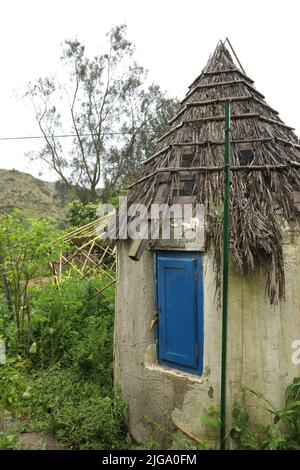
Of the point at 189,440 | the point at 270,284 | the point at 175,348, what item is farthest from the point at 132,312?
the point at 270,284

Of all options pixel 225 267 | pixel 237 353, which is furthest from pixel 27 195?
pixel 225 267

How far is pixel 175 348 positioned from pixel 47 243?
344 cm

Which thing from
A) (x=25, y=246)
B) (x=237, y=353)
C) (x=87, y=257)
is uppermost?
(x=25, y=246)

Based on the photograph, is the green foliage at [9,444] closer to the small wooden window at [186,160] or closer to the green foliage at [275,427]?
the green foliage at [275,427]

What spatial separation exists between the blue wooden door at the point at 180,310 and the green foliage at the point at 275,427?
73 cm

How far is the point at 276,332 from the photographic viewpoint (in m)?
4.34

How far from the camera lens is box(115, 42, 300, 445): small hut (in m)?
4.34

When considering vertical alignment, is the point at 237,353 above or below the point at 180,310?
below

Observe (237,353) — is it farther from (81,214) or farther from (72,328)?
(81,214)

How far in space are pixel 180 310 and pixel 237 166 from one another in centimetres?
190

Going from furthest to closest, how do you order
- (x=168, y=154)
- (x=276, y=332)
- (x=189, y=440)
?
(x=168, y=154), (x=189, y=440), (x=276, y=332)

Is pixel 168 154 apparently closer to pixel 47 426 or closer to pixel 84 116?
pixel 47 426

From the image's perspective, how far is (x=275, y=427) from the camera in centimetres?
402

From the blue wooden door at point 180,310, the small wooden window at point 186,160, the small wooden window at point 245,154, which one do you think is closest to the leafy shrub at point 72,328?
the blue wooden door at point 180,310
